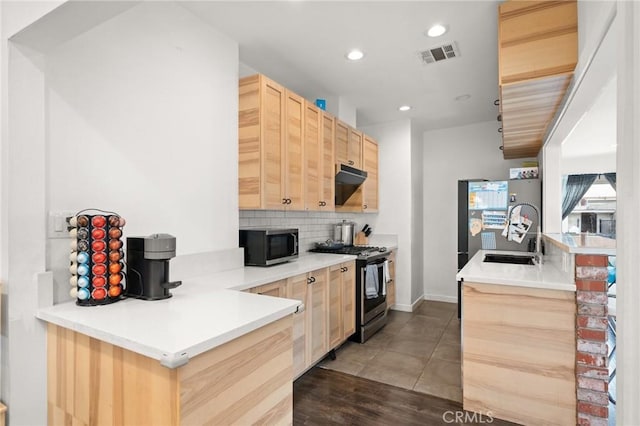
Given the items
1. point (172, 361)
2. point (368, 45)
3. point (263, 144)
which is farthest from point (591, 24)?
point (172, 361)

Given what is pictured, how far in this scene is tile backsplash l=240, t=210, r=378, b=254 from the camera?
3.07 meters

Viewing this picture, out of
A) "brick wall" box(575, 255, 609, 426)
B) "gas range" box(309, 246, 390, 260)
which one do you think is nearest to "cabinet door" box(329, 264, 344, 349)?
"gas range" box(309, 246, 390, 260)

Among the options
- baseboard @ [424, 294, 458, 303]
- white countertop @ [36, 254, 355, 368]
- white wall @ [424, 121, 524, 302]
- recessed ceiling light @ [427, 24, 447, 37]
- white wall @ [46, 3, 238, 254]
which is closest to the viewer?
white countertop @ [36, 254, 355, 368]

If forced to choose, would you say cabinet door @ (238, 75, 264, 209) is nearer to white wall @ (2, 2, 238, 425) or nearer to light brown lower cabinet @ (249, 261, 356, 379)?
white wall @ (2, 2, 238, 425)

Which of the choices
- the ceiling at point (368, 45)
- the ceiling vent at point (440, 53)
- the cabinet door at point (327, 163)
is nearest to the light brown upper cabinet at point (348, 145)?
the cabinet door at point (327, 163)

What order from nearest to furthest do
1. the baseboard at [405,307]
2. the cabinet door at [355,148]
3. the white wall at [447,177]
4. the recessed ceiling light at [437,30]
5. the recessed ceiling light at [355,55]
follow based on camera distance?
the recessed ceiling light at [437,30] < the recessed ceiling light at [355,55] < the cabinet door at [355,148] < the baseboard at [405,307] < the white wall at [447,177]

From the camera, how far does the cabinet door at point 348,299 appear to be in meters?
3.19

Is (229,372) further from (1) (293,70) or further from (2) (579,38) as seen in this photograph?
(1) (293,70)

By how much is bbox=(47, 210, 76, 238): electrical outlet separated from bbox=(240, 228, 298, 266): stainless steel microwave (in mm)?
1254

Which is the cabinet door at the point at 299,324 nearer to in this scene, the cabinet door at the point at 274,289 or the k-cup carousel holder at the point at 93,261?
the cabinet door at the point at 274,289

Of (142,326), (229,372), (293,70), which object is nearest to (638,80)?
(229,372)

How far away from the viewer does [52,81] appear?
1.51 metres

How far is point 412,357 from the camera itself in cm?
305

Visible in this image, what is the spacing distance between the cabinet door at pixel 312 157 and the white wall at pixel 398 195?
1.81 meters
